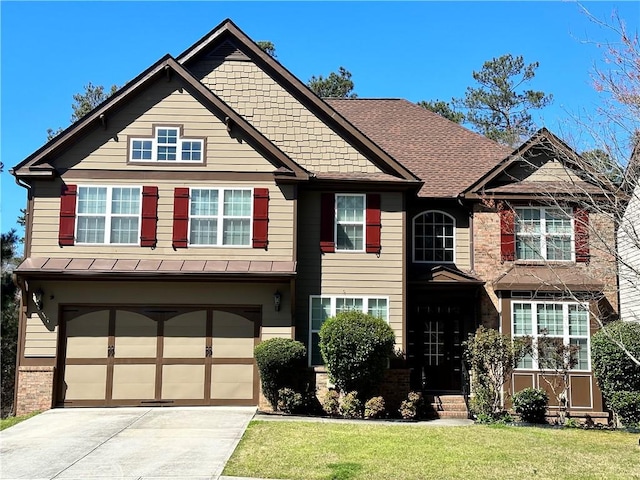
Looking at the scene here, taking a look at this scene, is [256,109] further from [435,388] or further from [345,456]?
[345,456]

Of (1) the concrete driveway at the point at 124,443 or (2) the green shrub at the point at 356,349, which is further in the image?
(2) the green shrub at the point at 356,349

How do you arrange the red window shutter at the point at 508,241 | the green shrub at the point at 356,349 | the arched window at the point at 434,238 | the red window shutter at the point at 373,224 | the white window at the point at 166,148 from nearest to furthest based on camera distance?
the green shrub at the point at 356,349 → the white window at the point at 166,148 → the red window shutter at the point at 373,224 → the red window shutter at the point at 508,241 → the arched window at the point at 434,238

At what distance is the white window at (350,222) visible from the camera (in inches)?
637

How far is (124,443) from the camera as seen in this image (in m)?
11.1

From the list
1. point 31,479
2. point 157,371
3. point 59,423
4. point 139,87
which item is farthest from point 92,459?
point 139,87

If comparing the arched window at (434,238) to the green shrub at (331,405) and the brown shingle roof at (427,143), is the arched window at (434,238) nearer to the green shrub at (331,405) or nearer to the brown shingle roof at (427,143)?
the brown shingle roof at (427,143)

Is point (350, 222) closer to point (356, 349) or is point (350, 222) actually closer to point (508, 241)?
point (356, 349)

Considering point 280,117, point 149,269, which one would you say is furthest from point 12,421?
point 280,117

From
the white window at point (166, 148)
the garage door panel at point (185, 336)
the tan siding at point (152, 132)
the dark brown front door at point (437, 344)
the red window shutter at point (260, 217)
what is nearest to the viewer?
the garage door panel at point (185, 336)

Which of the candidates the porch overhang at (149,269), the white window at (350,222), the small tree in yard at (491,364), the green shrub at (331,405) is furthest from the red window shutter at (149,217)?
the small tree in yard at (491,364)

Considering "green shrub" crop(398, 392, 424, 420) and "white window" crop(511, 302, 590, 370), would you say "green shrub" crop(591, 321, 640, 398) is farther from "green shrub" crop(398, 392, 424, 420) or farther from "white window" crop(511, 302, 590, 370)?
"green shrub" crop(398, 392, 424, 420)

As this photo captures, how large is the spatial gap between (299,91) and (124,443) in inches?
388

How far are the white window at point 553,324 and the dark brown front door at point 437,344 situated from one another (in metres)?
1.57

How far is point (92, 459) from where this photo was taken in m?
10.1
